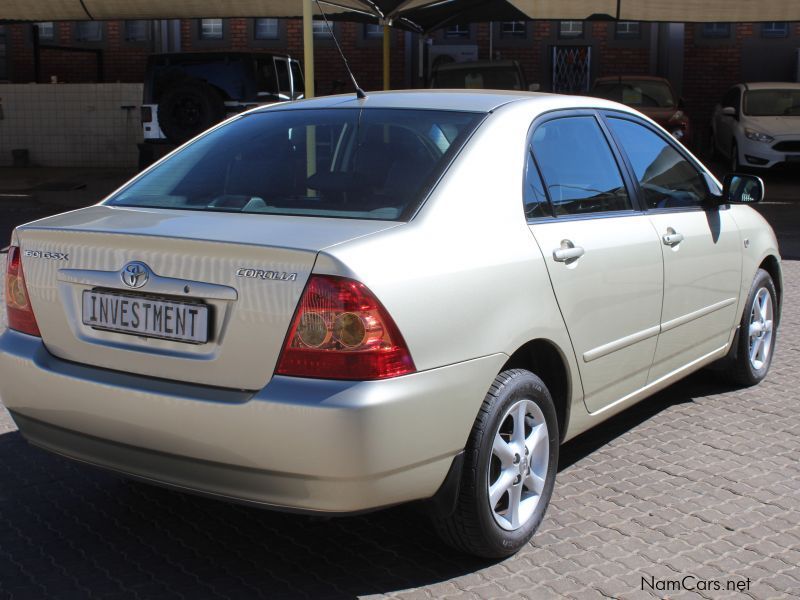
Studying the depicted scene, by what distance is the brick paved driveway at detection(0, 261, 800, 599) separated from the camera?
11.0ft

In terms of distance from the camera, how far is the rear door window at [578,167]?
3.93 meters

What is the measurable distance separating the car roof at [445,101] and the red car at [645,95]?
533 inches

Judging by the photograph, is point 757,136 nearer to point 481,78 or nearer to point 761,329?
point 481,78

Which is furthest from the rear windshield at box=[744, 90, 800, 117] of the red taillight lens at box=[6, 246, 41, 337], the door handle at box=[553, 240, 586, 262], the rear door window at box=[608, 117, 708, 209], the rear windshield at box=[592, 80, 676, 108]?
the red taillight lens at box=[6, 246, 41, 337]

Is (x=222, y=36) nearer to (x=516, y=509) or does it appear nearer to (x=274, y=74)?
(x=274, y=74)

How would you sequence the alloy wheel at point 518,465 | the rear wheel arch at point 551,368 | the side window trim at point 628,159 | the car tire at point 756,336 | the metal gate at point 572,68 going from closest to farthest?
1. the alloy wheel at point 518,465
2. the rear wheel arch at point 551,368
3. the side window trim at point 628,159
4. the car tire at point 756,336
5. the metal gate at point 572,68

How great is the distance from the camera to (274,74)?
49.1ft

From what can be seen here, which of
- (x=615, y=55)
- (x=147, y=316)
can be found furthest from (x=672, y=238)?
(x=615, y=55)

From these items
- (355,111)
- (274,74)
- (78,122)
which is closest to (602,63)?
(274,74)

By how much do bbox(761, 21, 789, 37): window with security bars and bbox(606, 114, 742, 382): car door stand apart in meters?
18.3

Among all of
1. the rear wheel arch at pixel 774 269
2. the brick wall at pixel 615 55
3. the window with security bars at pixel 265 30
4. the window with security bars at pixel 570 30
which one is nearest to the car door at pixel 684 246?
the rear wheel arch at pixel 774 269

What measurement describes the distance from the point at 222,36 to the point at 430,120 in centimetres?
1981

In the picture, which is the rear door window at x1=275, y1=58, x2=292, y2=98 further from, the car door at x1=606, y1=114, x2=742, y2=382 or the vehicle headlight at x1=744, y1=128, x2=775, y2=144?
the car door at x1=606, y1=114, x2=742, y2=382

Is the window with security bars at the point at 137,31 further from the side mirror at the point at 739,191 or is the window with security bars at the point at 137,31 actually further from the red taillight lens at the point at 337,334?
the red taillight lens at the point at 337,334
